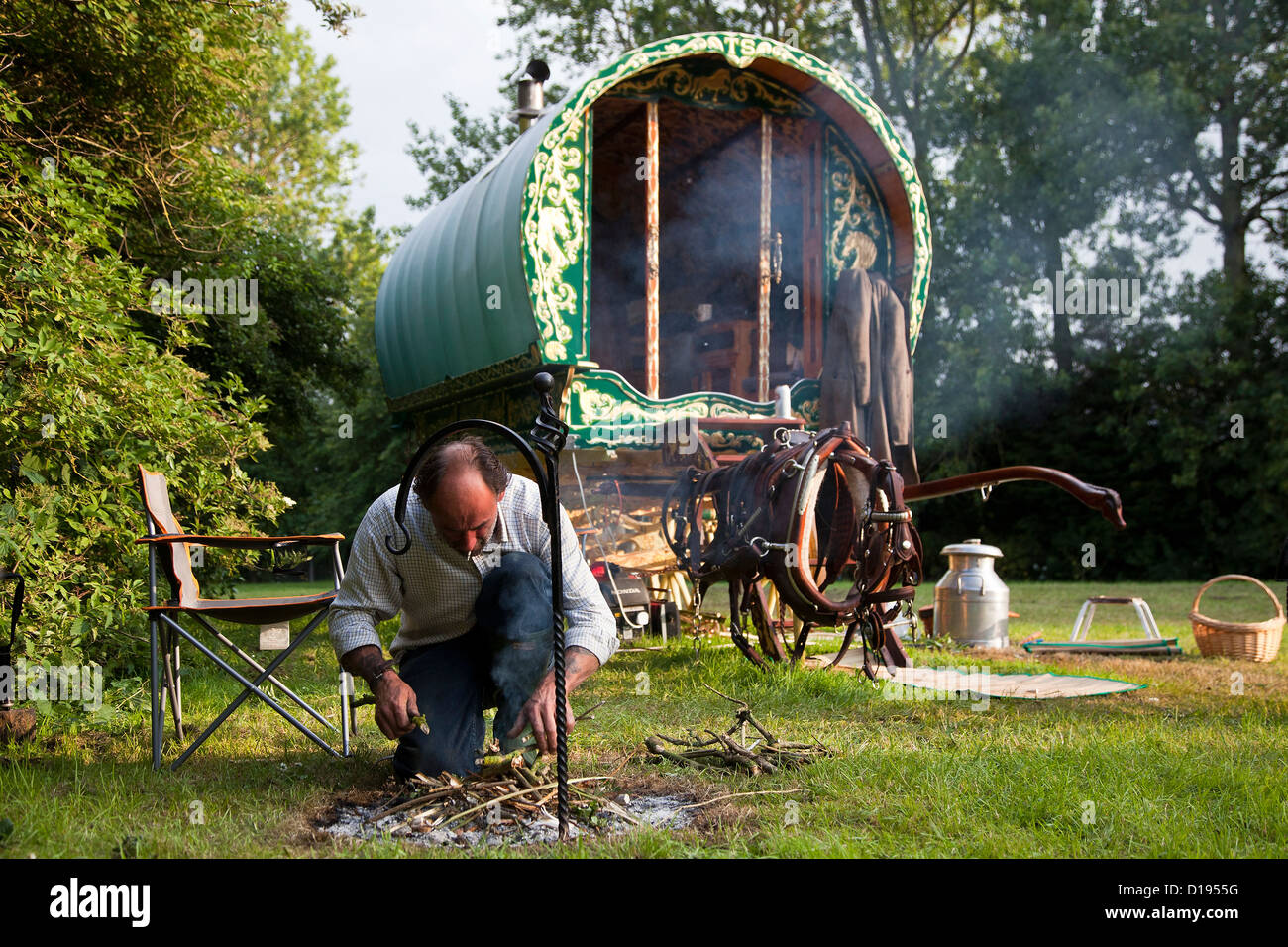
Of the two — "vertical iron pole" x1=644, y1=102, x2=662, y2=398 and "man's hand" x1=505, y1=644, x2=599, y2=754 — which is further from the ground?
"vertical iron pole" x1=644, y1=102, x2=662, y2=398

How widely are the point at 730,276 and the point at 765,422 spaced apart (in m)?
2.93

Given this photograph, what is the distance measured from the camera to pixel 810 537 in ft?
17.3

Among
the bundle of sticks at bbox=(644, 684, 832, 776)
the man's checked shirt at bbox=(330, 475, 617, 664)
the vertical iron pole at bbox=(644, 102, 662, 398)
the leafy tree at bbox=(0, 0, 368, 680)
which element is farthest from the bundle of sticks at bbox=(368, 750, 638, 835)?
the vertical iron pole at bbox=(644, 102, 662, 398)

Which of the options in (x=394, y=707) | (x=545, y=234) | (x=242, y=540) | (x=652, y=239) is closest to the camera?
(x=394, y=707)

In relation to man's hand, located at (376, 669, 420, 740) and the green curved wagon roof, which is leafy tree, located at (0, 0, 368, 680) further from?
man's hand, located at (376, 669, 420, 740)

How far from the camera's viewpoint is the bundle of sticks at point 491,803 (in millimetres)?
2773

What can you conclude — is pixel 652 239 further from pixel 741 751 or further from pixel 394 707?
pixel 394 707

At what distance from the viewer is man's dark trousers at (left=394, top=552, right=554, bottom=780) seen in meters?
3.17

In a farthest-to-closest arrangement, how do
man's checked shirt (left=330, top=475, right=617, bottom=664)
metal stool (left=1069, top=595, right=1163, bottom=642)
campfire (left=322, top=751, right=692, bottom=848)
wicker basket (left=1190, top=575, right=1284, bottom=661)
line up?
metal stool (left=1069, top=595, right=1163, bottom=642) → wicker basket (left=1190, top=575, right=1284, bottom=661) → man's checked shirt (left=330, top=475, right=617, bottom=664) → campfire (left=322, top=751, right=692, bottom=848)

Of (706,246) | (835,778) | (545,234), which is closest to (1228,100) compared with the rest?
(706,246)

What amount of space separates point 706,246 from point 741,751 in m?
6.44

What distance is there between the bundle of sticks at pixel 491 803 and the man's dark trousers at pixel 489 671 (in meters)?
0.12

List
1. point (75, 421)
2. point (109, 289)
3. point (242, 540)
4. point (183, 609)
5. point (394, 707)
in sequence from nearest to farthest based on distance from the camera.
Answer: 1. point (394, 707)
2. point (183, 609)
3. point (242, 540)
4. point (75, 421)
5. point (109, 289)

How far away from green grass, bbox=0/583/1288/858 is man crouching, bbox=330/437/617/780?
0.36 metres
